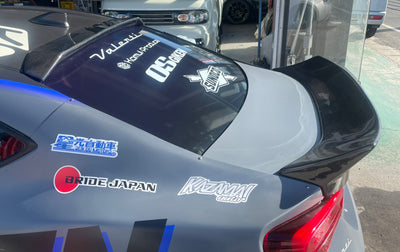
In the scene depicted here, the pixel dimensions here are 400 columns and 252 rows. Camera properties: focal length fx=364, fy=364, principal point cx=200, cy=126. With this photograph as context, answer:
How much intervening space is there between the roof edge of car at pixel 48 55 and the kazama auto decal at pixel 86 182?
0.37 meters

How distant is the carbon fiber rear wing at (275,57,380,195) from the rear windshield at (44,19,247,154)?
405 millimetres

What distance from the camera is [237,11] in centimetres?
1054

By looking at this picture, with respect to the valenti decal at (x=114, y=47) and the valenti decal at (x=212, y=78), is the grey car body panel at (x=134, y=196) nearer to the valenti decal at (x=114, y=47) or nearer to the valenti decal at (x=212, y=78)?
the valenti decal at (x=114, y=47)

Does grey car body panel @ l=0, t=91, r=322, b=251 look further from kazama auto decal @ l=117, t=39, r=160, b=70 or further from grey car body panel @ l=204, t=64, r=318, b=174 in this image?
kazama auto decal @ l=117, t=39, r=160, b=70

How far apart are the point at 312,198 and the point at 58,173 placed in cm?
92

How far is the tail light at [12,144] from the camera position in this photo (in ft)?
4.40

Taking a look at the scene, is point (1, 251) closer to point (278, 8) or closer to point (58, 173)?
point (58, 173)

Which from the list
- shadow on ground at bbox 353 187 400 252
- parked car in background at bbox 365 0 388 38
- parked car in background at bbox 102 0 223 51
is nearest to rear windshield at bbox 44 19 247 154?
shadow on ground at bbox 353 187 400 252

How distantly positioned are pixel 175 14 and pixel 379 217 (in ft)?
12.6

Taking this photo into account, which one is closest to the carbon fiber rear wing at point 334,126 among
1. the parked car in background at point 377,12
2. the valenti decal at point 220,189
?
the valenti decal at point 220,189

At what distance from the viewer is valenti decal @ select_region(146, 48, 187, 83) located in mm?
1713

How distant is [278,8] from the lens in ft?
15.8

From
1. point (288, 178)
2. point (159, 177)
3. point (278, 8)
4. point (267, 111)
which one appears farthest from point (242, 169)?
point (278, 8)

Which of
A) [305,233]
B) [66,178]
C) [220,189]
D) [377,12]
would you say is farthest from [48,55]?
[377,12]
